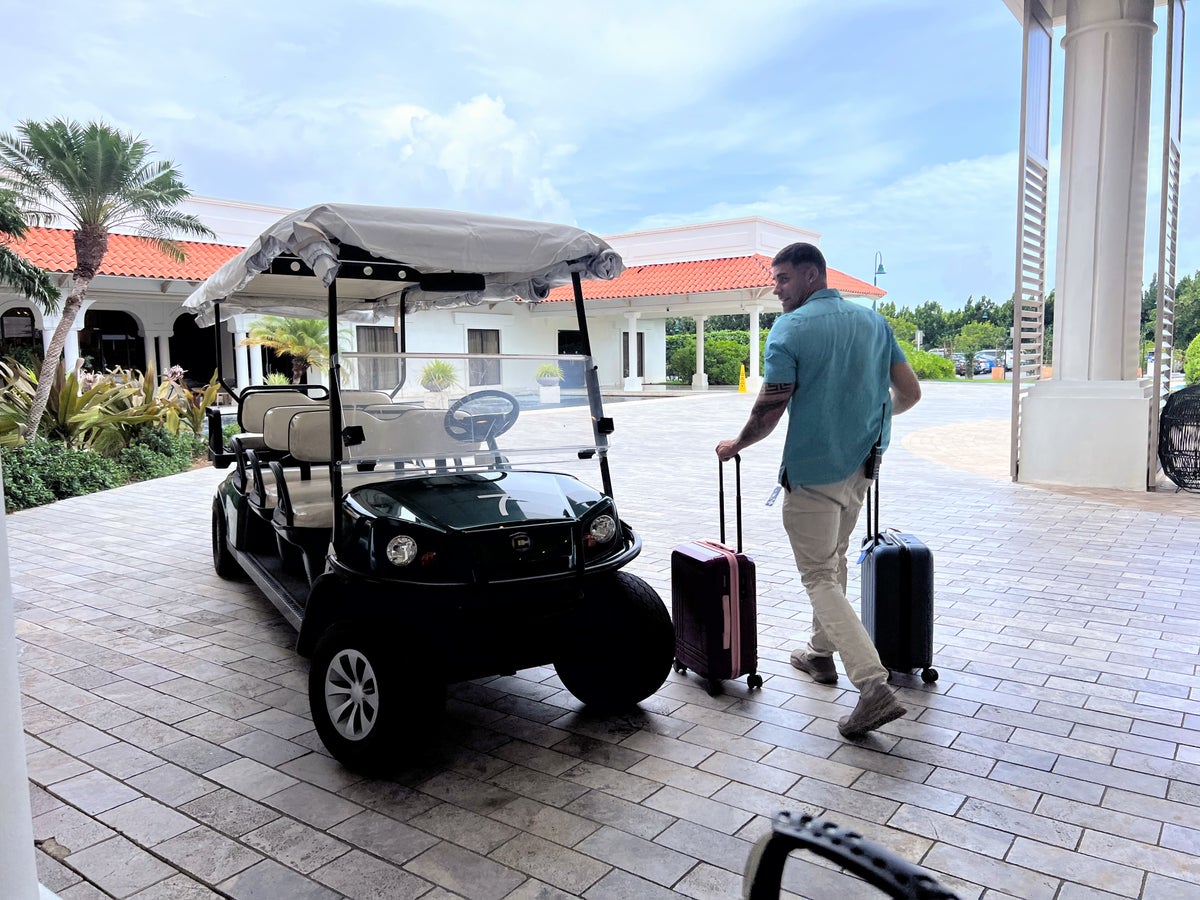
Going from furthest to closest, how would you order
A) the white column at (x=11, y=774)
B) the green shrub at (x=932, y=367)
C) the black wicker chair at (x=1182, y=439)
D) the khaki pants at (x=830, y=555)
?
the green shrub at (x=932, y=367), the black wicker chair at (x=1182, y=439), the khaki pants at (x=830, y=555), the white column at (x=11, y=774)

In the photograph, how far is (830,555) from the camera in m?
3.31

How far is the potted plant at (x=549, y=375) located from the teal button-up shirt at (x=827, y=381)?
3.00 ft

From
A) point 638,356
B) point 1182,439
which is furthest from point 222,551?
point 638,356

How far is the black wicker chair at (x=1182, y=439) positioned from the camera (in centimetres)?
789

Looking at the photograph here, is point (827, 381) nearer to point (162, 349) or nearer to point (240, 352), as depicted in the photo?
point (240, 352)

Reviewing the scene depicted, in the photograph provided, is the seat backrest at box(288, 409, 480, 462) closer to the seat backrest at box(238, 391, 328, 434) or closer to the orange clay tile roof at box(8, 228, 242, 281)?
the seat backrest at box(238, 391, 328, 434)

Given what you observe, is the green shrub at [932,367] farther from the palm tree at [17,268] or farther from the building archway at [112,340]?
the palm tree at [17,268]

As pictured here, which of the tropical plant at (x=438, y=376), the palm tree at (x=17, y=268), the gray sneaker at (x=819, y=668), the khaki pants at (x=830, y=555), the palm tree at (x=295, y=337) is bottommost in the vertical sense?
the gray sneaker at (x=819, y=668)

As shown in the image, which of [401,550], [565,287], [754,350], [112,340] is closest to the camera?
[401,550]

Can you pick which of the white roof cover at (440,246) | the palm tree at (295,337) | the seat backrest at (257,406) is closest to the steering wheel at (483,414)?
the white roof cover at (440,246)

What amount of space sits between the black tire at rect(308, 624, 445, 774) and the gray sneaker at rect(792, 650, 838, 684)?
5.31ft

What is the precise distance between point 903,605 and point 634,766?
1355 millimetres

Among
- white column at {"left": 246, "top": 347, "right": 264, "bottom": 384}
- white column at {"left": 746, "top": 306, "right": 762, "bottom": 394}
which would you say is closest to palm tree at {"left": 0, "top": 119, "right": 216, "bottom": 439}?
white column at {"left": 246, "top": 347, "right": 264, "bottom": 384}

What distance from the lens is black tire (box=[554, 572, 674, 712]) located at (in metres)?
3.29
